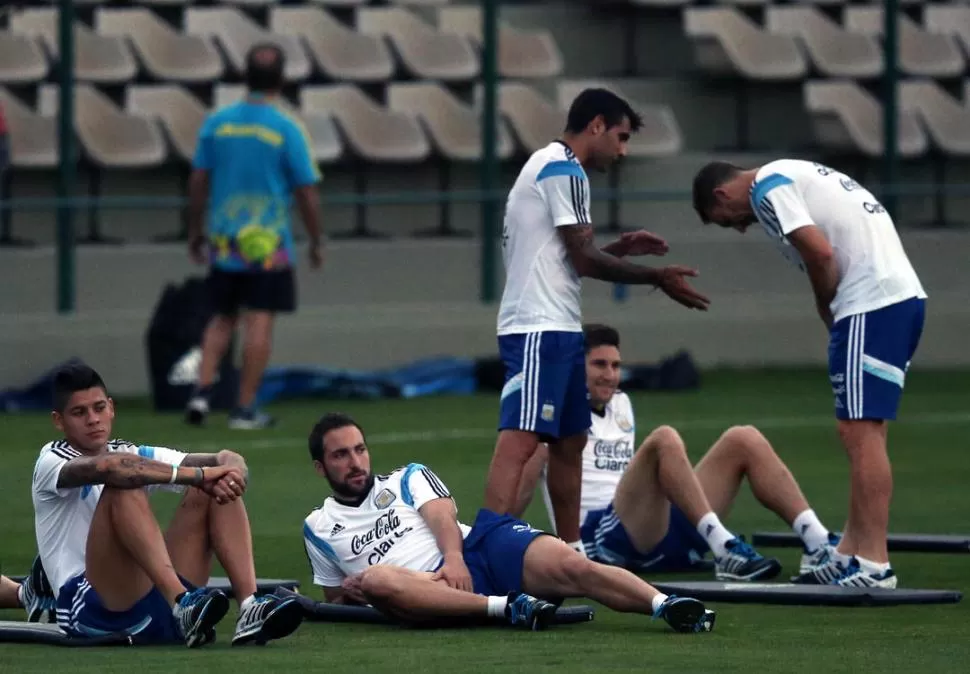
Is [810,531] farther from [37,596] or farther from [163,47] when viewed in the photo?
[163,47]

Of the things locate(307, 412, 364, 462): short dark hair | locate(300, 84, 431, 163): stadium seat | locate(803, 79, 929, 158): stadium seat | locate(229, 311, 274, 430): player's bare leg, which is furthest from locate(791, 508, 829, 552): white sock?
locate(803, 79, 929, 158): stadium seat

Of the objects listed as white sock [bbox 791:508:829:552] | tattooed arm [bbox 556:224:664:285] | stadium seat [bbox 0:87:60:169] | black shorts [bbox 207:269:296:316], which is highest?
stadium seat [bbox 0:87:60:169]

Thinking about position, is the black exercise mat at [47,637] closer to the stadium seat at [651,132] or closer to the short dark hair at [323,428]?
the short dark hair at [323,428]

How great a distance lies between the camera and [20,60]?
17.5 metres

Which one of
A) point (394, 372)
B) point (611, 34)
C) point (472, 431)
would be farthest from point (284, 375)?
point (611, 34)

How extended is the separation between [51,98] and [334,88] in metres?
2.45

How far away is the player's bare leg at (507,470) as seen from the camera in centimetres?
863

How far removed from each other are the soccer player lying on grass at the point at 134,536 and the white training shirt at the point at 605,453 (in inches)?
91.4

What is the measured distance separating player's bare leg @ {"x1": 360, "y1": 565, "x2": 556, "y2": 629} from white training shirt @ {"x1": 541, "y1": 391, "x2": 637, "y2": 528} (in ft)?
6.40

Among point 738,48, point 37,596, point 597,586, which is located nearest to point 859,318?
point 597,586

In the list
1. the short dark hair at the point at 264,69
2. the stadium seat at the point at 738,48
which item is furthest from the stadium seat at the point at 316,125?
the short dark hair at the point at 264,69

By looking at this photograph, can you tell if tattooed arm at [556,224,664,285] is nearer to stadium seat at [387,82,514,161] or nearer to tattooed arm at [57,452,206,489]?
tattooed arm at [57,452,206,489]

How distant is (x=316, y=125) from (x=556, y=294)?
9.87m

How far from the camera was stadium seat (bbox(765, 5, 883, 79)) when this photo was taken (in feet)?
66.6
